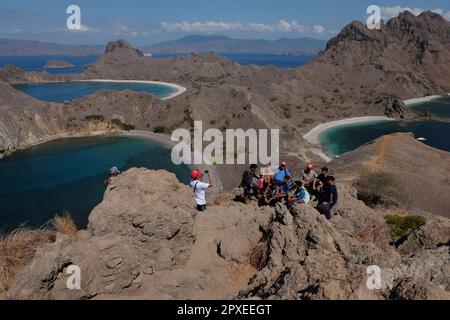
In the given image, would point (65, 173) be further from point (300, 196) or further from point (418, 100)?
point (418, 100)

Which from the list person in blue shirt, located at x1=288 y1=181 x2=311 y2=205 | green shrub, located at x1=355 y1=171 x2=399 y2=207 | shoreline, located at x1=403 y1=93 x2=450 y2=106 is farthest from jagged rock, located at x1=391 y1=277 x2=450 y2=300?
shoreline, located at x1=403 y1=93 x2=450 y2=106

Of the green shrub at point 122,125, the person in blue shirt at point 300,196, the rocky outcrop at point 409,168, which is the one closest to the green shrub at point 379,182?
the rocky outcrop at point 409,168

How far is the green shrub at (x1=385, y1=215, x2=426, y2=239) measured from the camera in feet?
53.2

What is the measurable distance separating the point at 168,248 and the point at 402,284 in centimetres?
685

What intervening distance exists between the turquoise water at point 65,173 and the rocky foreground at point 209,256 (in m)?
28.3

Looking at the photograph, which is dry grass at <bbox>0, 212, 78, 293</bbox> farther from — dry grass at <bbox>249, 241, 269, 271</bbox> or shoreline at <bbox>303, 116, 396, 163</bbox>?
shoreline at <bbox>303, 116, 396, 163</bbox>

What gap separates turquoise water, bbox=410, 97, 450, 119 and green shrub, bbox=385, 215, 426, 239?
125979 millimetres

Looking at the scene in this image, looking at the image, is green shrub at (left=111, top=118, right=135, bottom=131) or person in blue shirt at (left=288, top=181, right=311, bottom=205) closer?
person in blue shirt at (left=288, top=181, right=311, bottom=205)

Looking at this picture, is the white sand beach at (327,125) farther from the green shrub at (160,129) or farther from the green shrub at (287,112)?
the green shrub at (160,129)

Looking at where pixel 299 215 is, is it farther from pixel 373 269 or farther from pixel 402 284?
pixel 402 284

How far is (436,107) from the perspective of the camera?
145750 millimetres

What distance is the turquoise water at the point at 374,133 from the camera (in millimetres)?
91688

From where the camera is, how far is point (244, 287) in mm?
10445

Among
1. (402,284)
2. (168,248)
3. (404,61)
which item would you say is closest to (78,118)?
(168,248)
